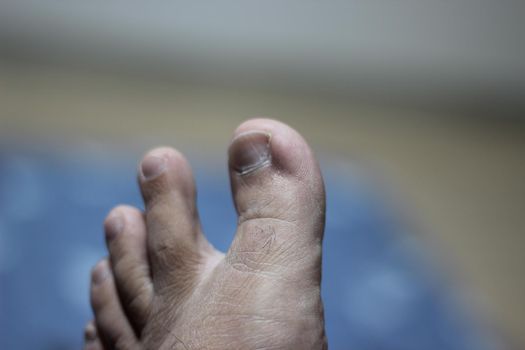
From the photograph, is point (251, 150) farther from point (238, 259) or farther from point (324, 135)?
point (324, 135)

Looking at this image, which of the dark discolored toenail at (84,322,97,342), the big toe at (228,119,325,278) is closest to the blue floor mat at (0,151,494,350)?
the dark discolored toenail at (84,322,97,342)

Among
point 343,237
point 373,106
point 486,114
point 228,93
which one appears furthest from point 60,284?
point 486,114

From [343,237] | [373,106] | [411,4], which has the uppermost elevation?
[411,4]

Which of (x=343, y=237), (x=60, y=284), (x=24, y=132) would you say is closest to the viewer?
(x=60, y=284)

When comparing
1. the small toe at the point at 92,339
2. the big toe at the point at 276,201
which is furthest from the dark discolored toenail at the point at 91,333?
the big toe at the point at 276,201

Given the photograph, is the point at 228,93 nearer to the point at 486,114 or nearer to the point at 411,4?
the point at 411,4

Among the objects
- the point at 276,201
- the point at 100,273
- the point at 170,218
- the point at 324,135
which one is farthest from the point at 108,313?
the point at 324,135

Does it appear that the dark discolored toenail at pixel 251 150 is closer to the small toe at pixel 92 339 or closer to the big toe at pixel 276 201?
the big toe at pixel 276 201

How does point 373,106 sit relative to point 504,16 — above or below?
below

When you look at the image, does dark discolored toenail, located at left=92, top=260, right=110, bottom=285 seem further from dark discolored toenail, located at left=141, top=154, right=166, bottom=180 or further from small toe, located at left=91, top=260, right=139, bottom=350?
dark discolored toenail, located at left=141, top=154, right=166, bottom=180

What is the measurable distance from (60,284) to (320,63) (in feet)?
4.89

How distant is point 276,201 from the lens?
0.72 m

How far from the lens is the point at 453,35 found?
95.5 inches

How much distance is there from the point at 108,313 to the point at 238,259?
28 centimetres
